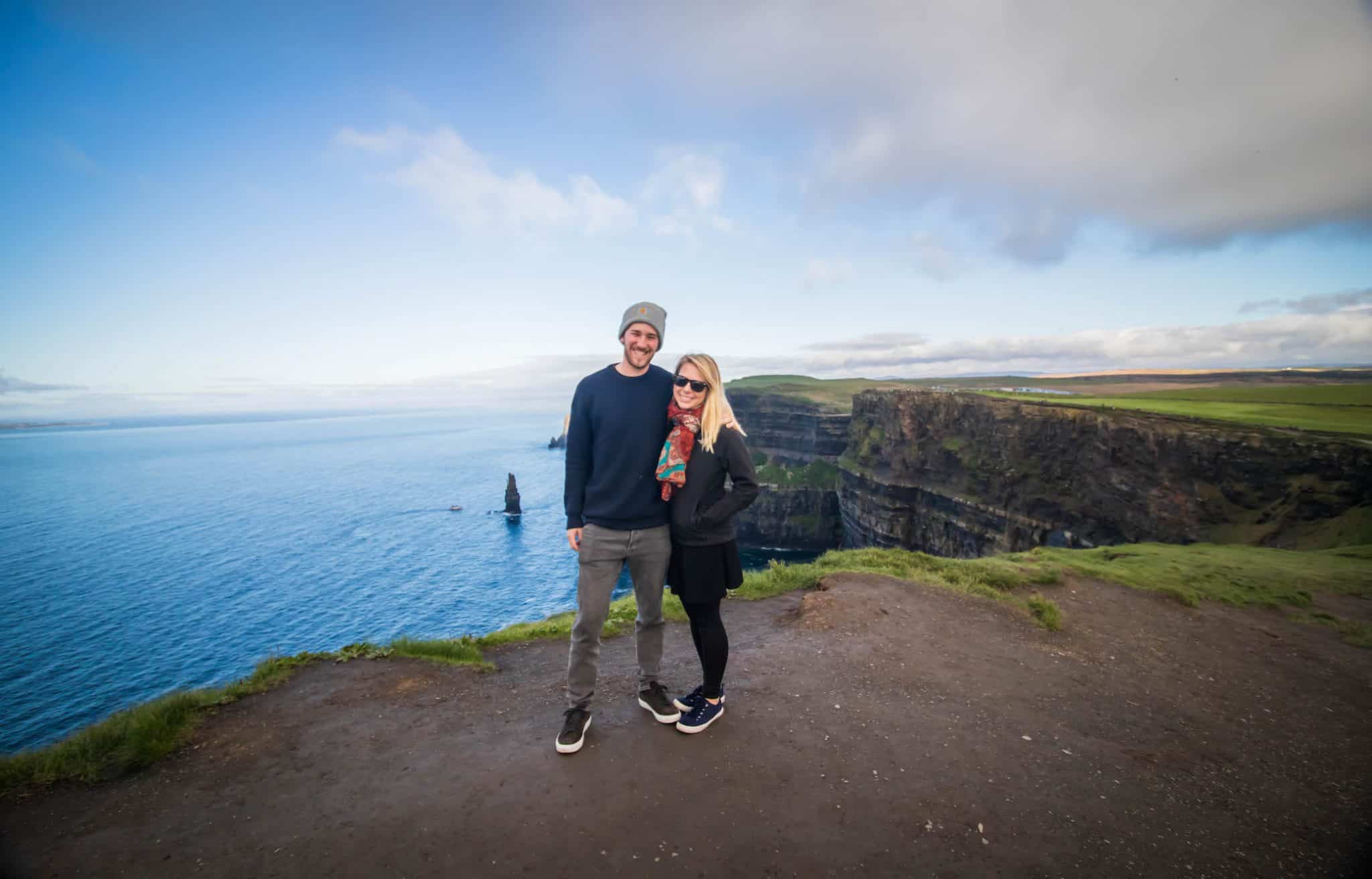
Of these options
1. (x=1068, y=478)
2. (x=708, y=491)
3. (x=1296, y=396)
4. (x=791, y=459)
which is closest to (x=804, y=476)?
(x=791, y=459)

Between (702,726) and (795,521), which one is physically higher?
(702,726)

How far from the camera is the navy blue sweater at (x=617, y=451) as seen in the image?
5371mm

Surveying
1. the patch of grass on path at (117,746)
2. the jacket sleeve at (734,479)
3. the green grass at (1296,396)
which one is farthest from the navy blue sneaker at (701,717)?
the green grass at (1296,396)

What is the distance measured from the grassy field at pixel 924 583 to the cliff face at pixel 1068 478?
32.4 feet

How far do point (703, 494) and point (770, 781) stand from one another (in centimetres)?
266

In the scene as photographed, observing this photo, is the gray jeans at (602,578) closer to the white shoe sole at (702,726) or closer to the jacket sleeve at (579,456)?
the jacket sleeve at (579,456)

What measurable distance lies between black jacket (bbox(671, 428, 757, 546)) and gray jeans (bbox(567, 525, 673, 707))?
32 cm

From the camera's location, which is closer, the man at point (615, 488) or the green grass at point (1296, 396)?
the man at point (615, 488)

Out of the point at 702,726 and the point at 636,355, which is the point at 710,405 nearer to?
the point at 636,355

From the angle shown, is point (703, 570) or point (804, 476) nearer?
point (703, 570)

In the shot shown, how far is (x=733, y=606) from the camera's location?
445 inches

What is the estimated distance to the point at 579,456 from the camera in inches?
216

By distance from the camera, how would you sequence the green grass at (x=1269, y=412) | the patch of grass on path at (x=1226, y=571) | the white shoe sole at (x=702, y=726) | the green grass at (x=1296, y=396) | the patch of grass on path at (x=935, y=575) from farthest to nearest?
the green grass at (x=1296, y=396)
the green grass at (x=1269, y=412)
the patch of grass on path at (x=1226, y=571)
the patch of grass on path at (x=935, y=575)
the white shoe sole at (x=702, y=726)

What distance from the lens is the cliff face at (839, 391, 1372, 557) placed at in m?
27.0
